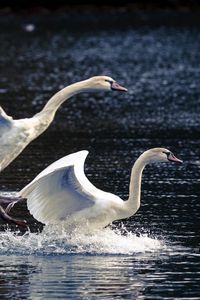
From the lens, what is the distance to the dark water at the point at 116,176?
12891mm

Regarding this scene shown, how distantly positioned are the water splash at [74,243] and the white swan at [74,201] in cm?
15

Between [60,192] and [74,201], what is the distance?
0.21 metres

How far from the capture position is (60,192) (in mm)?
14641

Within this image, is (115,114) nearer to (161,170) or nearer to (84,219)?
(161,170)

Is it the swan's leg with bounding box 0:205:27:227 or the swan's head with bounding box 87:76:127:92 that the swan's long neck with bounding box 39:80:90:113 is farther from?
the swan's leg with bounding box 0:205:27:227

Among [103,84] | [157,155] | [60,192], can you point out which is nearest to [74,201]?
[60,192]

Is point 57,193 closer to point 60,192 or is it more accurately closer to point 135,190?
point 60,192

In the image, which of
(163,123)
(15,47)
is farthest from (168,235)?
(15,47)

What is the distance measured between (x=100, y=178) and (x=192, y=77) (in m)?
19.9

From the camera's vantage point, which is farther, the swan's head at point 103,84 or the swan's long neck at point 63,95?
the swan's head at point 103,84

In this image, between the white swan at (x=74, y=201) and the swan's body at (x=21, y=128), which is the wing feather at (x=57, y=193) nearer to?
the white swan at (x=74, y=201)

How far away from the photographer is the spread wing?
14.4 metres

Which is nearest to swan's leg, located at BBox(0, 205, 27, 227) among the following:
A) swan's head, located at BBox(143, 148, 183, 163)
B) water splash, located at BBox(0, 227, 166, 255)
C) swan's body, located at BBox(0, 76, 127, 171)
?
water splash, located at BBox(0, 227, 166, 255)

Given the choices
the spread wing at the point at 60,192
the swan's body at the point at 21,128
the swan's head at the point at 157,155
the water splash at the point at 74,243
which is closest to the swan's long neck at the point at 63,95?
the swan's body at the point at 21,128
